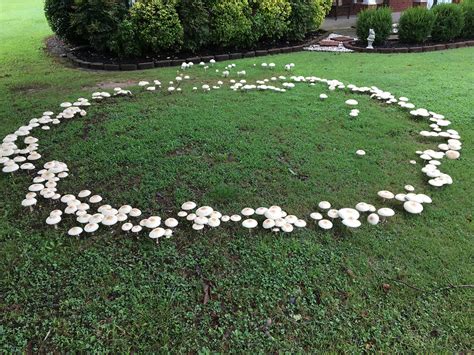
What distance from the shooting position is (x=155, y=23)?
8.48 m

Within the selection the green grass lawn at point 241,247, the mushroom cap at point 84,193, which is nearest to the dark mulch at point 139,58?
the green grass lawn at point 241,247

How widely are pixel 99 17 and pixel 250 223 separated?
23.9 ft

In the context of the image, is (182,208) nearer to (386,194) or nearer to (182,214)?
(182,214)

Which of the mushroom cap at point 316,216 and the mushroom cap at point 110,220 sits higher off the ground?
the mushroom cap at point 110,220

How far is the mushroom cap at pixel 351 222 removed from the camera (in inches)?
124

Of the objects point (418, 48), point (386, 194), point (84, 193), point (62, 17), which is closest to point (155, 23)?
point (62, 17)

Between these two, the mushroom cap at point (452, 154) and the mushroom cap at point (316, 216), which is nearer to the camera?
the mushroom cap at point (316, 216)

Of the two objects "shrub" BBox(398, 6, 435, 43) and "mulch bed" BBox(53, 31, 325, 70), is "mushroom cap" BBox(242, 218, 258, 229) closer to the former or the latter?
"mulch bed" BBox(53, 31, 325, 70)

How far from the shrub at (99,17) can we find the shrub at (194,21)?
51.1 inches

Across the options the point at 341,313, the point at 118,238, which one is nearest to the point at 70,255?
the point at 118,238

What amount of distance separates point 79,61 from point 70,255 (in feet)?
22.1

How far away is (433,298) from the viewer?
2.69 metres

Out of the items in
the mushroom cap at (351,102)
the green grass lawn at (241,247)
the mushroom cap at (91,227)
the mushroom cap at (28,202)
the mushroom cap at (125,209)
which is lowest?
the green grass lawn at (241,247)

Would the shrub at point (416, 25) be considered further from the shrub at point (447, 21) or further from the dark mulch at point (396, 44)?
the shrub at point (447, 21)
